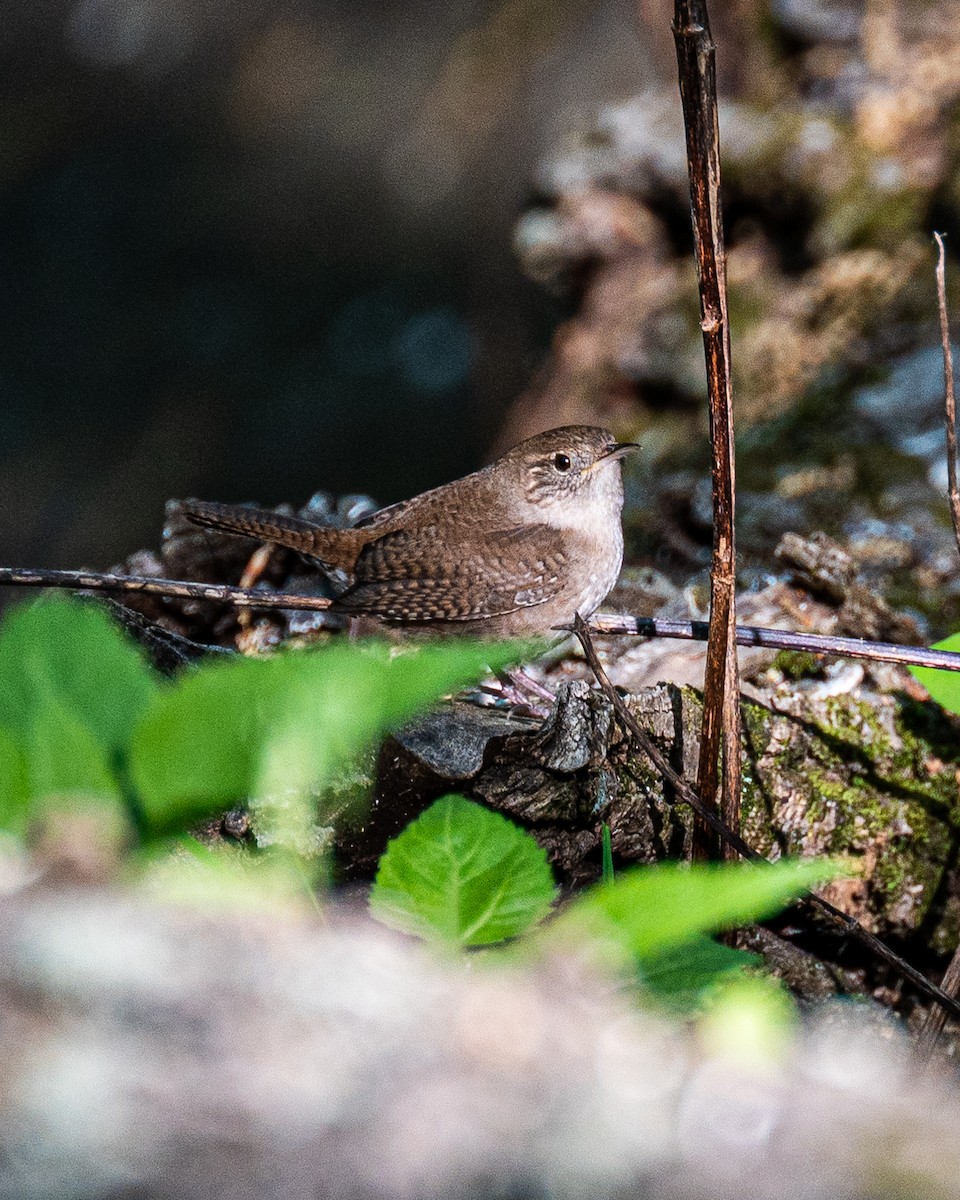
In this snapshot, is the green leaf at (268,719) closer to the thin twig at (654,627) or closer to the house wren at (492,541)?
the thin twig at (654,627)

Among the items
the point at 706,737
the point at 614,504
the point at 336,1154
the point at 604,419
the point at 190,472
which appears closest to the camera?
the point at 336,1154

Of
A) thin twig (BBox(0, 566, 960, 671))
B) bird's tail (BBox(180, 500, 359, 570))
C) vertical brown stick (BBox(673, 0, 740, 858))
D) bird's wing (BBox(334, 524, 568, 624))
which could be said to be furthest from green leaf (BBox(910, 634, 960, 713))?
bird's tail (BBox(180, 500, 359, 570))

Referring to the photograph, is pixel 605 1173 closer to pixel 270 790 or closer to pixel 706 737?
pixel 270 790

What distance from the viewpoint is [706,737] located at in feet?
4.64

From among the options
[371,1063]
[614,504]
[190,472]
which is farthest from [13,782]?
[190,472]

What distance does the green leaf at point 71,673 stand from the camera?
0.59 metres

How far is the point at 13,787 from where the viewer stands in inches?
22.2

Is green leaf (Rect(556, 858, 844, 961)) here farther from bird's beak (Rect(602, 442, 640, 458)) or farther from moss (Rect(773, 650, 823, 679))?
bird's beak (Rect(602, 442, 640, 458))

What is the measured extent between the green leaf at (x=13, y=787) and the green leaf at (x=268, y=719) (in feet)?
0.17

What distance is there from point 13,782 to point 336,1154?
0.81 ft

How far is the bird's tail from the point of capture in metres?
2.39

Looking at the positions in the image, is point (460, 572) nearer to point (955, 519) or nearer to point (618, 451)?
point (618, 451)

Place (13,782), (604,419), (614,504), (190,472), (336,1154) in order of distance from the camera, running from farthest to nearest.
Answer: (190,472) → (604,419) → (614,504) → (13,782) → (336,1154)

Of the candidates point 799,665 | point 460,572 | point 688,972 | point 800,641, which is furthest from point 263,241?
point 688,972
